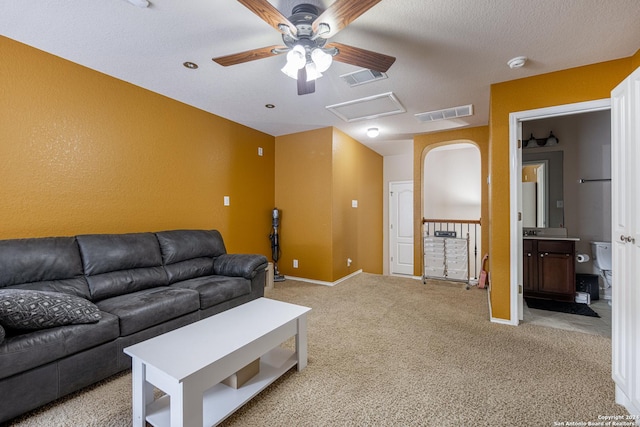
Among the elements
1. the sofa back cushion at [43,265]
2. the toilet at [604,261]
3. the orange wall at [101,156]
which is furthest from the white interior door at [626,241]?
the orange wall at [101,156]

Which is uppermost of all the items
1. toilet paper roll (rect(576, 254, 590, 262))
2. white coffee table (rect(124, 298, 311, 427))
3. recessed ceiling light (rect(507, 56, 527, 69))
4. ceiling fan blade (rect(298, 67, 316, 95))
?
recessed ceiling light (rect(507, 56, 527, 69))

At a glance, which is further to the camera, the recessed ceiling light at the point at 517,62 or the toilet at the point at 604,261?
the toilet at the point at 604,261

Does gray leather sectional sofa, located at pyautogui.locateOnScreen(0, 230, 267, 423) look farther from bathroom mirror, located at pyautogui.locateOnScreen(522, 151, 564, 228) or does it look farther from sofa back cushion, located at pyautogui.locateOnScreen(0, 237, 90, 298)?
bathroom mirror, located at pyautogui.locateOnScreen(522, 151, 564, 228)

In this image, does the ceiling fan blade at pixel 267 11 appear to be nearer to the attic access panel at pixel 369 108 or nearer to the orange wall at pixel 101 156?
the attic access panel at pixel 369 108

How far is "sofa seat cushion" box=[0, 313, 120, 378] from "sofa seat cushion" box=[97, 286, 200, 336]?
117 mm

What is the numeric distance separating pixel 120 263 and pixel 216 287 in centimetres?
85

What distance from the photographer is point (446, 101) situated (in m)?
3.44

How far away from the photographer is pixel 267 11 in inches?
62.7

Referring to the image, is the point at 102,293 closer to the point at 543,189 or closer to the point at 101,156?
Answer: the point at 101,156

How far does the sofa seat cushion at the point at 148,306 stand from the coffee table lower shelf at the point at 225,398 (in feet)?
2.10

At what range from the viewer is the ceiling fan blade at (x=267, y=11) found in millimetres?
1518

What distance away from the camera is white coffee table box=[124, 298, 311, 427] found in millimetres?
1268

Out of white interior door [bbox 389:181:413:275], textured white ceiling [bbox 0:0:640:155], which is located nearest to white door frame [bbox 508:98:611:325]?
textured white ceiling [bbox 0:0:640:155]

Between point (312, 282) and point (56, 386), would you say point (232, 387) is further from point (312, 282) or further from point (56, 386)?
point (312, 282)
